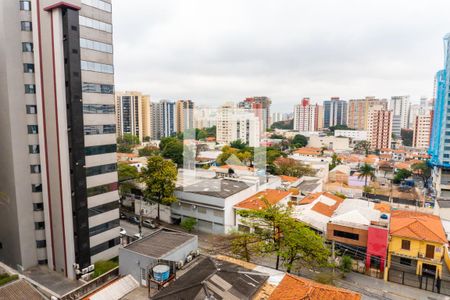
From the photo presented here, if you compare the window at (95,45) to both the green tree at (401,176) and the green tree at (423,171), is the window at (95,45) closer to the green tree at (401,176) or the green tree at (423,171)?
the green tree at (401,176)

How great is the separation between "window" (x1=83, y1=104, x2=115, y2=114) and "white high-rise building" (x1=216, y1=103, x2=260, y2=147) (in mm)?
38244

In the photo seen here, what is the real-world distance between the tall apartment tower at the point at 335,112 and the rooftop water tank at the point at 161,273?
374 feet

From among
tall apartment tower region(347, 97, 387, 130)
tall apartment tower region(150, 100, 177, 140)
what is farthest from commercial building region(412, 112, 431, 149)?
tall apartment tower region(150, 100, 177, 140)

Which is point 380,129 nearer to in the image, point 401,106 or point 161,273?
point 401,106

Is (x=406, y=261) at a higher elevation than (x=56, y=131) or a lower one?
lower

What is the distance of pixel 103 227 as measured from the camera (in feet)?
52.5

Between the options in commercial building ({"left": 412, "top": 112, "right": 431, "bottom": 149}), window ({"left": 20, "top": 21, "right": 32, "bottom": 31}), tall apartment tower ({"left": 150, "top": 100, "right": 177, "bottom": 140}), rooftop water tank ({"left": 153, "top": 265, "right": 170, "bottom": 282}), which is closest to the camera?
rooftop water tank ({"left": 153, "top": 265, "right": 170, "bottom": 282})

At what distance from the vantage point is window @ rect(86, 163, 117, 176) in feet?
49.2

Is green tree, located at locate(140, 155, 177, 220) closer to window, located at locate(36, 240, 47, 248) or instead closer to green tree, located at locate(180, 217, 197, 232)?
green tree, located at locate(180, 217, 197, 232)

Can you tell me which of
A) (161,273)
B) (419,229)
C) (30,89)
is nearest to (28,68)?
(30,89)

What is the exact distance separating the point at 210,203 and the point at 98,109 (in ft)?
31.6

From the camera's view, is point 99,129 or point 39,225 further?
point 39,225

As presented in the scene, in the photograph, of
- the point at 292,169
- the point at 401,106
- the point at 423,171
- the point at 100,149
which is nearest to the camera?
the point at 100,149

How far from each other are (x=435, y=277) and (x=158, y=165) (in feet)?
59.2
